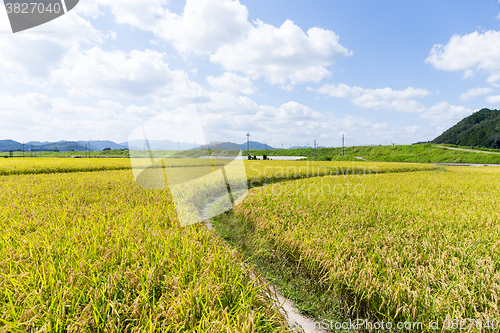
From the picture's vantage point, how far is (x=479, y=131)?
118 m

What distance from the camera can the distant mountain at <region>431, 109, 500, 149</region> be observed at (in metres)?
100.0

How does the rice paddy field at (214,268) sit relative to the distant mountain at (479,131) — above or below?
below

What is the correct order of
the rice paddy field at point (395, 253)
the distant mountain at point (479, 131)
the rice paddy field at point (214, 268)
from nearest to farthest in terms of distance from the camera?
the rice paddy field at point (214, 268), the rice paddy field at point (395, 253), the distant mountain at point (479, 131)

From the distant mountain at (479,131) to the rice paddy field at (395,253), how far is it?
12712 centimetres

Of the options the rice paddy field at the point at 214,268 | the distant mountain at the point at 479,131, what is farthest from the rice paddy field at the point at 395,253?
the distant mountain at the point at 479,131

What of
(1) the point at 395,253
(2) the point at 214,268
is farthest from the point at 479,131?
(2) the point at 214,268

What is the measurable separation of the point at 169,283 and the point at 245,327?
114 centimetres

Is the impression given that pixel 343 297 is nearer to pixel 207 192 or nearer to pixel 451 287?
pixel 451 287

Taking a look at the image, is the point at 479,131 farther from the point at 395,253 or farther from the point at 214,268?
the point at 214,268

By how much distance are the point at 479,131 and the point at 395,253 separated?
168 metres

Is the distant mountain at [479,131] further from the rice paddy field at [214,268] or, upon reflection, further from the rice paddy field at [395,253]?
the rice paddy field at [214,268]

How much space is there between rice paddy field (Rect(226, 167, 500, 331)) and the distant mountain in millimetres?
127119

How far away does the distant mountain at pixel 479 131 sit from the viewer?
3936 inches

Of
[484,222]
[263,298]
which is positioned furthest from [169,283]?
[484,222]
